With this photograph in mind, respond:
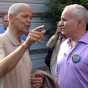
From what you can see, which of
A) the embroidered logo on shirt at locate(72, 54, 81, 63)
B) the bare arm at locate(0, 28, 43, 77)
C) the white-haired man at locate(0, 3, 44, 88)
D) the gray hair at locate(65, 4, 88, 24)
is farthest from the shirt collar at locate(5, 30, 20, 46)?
the gray hair at locate(65, 4, 88, 24)

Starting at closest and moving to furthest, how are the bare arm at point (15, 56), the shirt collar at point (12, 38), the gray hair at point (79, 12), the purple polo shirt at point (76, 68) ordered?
the bare arm at point (15, 56) → the shirt collar at point (12, 38) → the purple polo shirt at point (76, 68) → the gray hair at point (79, 12)

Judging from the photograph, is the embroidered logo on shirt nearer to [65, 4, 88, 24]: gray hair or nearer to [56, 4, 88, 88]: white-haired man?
[56, 4, 88, 88]: white-haired man

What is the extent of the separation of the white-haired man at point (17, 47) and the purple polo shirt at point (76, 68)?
70cm

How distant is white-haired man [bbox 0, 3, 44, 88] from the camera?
3281 mm

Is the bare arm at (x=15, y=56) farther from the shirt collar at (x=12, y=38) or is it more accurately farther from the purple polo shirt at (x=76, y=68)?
the purple polo shirt at (x=76, y=68)

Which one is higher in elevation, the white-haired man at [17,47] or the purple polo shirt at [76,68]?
the white-haired man at [17,47]

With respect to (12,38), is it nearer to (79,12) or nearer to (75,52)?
(75,52)

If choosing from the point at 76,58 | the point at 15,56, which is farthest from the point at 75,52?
the point at 15,56

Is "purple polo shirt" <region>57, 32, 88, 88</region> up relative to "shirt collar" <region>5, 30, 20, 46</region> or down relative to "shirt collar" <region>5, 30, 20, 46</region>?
down

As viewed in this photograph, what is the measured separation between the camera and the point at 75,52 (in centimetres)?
424

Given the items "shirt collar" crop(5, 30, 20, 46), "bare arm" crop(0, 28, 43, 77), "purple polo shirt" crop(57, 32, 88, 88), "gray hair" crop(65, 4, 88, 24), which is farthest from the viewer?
"gray hair" crop(65, 4, 88, 24)

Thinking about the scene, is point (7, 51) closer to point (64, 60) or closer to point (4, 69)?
point (4, 69)

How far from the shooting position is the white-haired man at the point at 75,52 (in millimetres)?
4090

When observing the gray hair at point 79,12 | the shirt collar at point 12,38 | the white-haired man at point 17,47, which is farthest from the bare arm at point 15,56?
the gray hair at point 79,12
